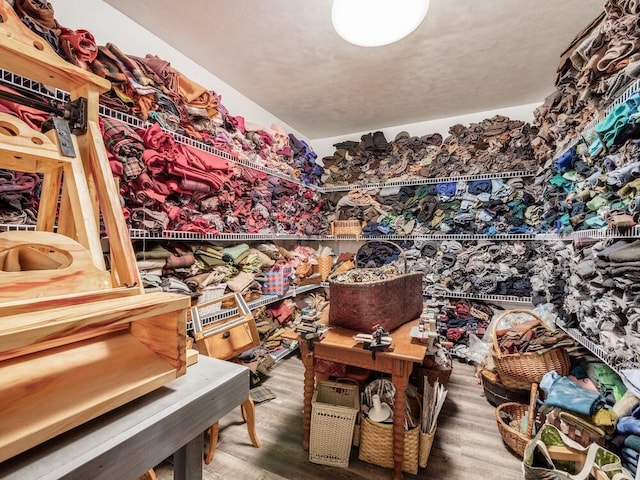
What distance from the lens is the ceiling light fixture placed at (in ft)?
4.85

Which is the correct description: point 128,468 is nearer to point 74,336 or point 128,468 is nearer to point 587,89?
point 74,336

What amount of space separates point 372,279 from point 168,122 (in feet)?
6.02

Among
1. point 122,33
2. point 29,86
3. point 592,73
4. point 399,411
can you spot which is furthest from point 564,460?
point 122,33

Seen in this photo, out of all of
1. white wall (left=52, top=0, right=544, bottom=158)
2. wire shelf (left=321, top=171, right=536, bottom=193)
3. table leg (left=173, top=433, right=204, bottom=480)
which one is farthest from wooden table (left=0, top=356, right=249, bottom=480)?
wire shelf (left=321, top=171, right=536, bottom=193)

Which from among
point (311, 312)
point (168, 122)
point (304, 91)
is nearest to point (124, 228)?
point (311, 312)

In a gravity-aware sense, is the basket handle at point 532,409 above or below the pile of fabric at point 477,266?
below

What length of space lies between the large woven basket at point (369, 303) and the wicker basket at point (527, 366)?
931 mm

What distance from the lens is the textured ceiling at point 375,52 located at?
6.22ft

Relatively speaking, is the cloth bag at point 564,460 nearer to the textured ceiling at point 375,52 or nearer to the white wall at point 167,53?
the textured ceiling at point 375,52

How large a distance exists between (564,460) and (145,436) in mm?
1984

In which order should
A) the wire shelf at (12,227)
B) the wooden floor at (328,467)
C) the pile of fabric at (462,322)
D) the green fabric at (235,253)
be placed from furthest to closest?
the pile of fabric at (462,322) < the green fabric at (235,253) < the wooden floor at (328,467) < the wire shelf at (12,227)

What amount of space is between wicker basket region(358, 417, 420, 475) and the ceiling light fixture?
231 cm

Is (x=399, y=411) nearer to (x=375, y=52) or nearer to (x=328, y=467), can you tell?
(x=328, y=467)

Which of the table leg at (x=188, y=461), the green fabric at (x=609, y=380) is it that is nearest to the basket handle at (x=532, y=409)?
the green fabric at (x=609, y=380)
